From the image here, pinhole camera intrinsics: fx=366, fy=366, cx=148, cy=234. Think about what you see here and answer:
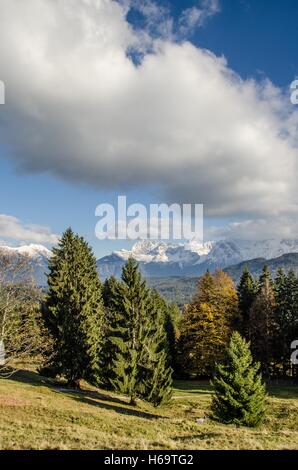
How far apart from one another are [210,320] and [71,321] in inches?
848

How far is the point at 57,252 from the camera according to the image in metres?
50.2

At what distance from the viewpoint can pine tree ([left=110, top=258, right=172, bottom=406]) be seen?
35.5 metres

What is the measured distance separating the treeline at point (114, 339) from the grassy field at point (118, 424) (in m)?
2.27

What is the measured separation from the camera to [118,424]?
25609 mm

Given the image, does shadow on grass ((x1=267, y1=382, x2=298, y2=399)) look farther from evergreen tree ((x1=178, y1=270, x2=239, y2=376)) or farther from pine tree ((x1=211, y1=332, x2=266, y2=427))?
pine tree ((x1=211, y1=332, x2=266, y2=427))

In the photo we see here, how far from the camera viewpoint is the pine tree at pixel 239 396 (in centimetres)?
2975

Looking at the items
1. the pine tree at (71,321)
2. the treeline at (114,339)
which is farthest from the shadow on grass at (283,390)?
the pine tree at (71,321)

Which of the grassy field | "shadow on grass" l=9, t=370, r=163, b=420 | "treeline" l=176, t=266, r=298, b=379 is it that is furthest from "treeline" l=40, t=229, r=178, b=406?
"treeline" l=176, t=266, r=298, b=379

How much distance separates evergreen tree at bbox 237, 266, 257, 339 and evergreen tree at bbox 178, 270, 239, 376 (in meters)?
8.96

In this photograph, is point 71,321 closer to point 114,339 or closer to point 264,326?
point 114,339

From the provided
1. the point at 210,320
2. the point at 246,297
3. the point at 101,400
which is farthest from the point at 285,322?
the point at 101,400
